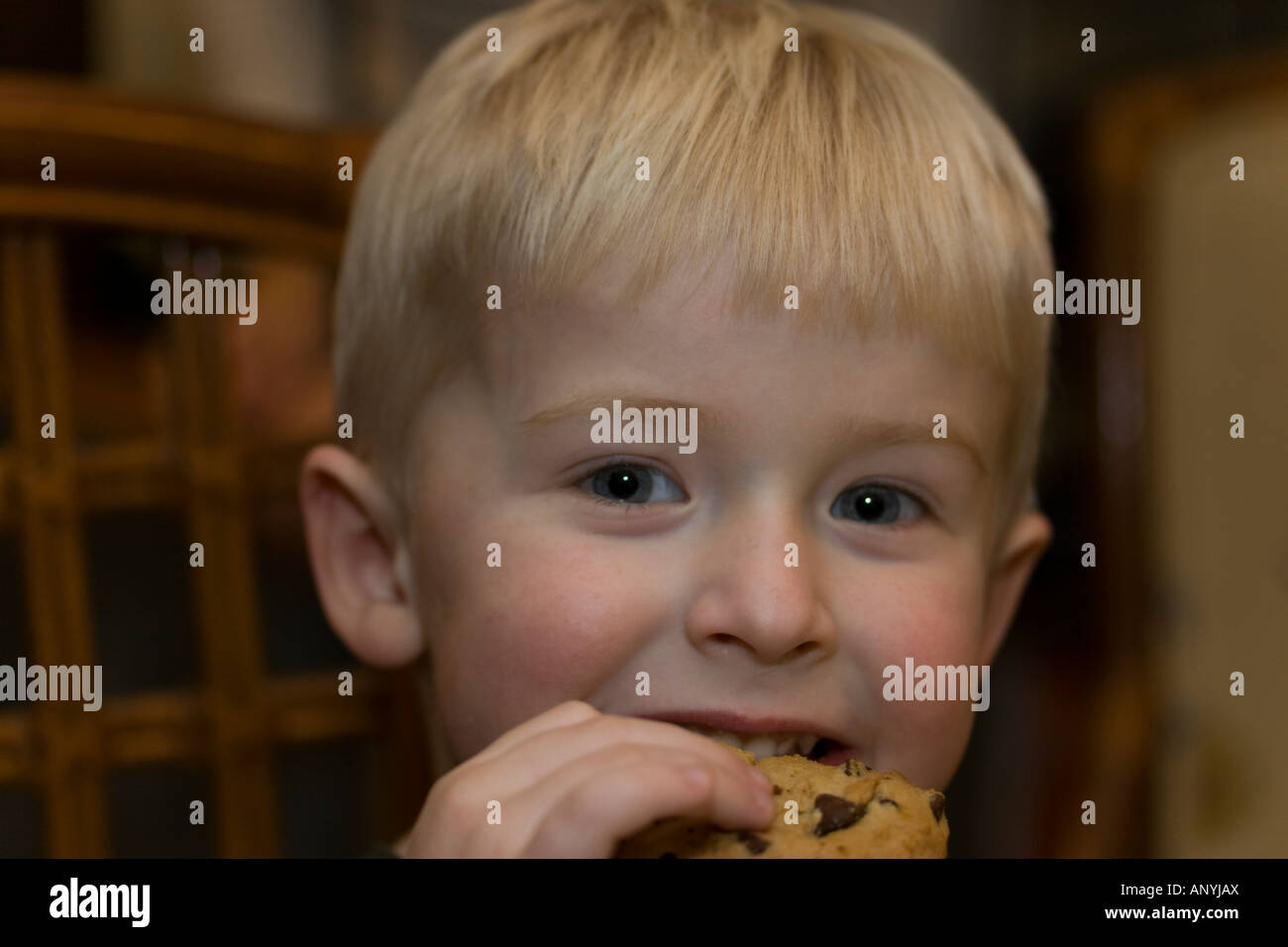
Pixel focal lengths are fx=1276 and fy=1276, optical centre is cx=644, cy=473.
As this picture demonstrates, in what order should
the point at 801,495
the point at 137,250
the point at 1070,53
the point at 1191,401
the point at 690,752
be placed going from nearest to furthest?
the point at 690,752 → the point at 801,495 → the point at 137,250 → the point at 1191,401 → the point at 1070,53

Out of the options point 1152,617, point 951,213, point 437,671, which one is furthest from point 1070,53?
point 437,671

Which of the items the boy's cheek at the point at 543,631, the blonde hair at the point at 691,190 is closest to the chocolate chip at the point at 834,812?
the boy's cheek at the point at 543,631

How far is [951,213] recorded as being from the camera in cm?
76

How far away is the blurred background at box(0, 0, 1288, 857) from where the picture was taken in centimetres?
91

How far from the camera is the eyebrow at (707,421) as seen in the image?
0.69 metres

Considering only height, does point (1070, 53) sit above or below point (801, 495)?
above

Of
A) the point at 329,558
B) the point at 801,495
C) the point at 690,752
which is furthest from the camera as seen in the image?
the point at 329,558

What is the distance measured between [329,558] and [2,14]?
0.78 metres

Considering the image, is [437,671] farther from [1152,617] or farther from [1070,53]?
[1070,53]

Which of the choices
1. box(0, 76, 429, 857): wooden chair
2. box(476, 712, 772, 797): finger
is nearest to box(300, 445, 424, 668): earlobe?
box(0, 76, 429, 857): wooden chair

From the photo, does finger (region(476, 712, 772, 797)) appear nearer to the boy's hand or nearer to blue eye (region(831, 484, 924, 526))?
the boy's hand

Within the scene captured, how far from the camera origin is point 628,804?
0.53 meters

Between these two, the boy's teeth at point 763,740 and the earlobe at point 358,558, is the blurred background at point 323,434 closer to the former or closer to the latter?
the earlobe at point 358,558

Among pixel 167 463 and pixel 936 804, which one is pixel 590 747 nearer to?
pixel 936 804
